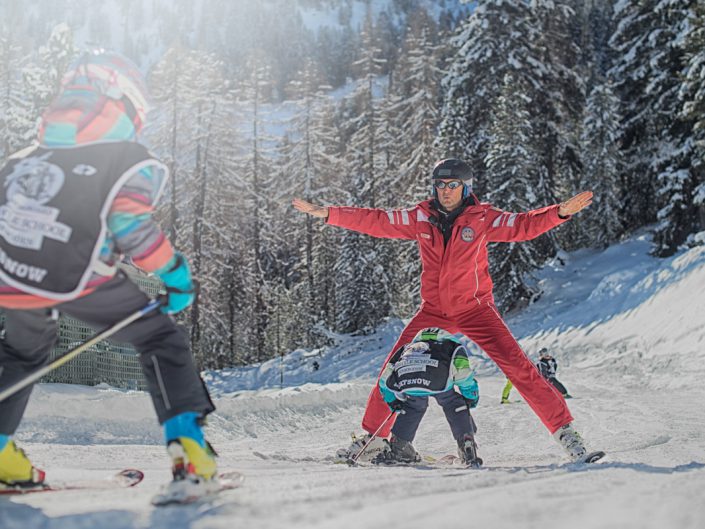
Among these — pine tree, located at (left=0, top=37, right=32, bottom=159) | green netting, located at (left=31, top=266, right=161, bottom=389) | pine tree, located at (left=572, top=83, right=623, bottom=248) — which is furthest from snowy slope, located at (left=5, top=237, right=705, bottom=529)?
pine tree, located at (left=0, top=37, right=32, bottom=159)

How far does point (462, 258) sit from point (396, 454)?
1534 millimetres

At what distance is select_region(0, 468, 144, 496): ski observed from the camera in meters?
3.25

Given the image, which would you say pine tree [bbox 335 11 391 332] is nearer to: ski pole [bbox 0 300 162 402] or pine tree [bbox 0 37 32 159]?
pine tree [bbox 0 37 32 159]

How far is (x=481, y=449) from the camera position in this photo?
6590 mm

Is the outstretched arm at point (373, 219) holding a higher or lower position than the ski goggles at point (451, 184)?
lower

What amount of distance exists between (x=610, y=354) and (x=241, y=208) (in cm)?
2185

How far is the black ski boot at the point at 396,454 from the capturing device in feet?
16.5

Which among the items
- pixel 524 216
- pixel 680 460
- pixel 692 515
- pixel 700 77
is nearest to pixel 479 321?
pixel 524 216

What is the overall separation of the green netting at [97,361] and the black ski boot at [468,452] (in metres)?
6.43

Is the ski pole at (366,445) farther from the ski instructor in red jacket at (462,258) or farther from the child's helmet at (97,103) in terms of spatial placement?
the child's helmet at (97,103)

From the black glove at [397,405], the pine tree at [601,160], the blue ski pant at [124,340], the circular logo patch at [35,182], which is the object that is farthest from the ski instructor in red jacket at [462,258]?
the pine tree at [601,160]

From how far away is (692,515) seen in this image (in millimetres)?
2455

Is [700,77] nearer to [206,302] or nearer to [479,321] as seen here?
[479,321]

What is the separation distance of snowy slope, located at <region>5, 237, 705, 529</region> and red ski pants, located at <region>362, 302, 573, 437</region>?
387 millimetres
